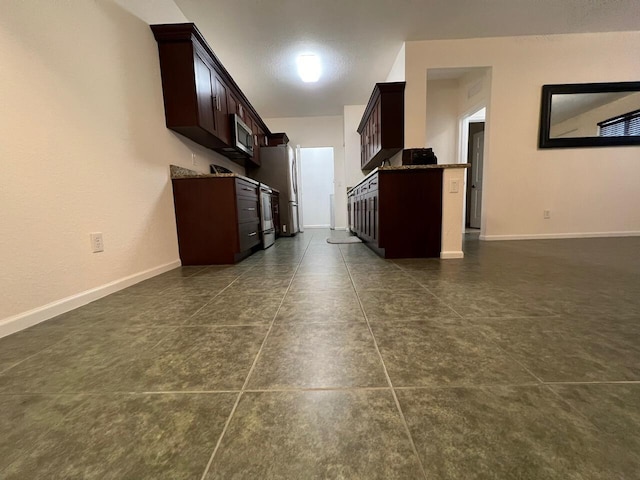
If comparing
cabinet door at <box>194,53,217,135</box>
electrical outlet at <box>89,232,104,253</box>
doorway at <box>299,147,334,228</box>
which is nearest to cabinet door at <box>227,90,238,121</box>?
cabinet door at <box>194,53,217,135</box>

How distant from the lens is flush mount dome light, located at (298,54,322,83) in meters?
3.79

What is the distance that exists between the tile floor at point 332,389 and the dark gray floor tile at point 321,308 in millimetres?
13

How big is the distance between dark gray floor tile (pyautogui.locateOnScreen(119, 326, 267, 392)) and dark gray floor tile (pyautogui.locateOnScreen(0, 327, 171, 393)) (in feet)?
0.17

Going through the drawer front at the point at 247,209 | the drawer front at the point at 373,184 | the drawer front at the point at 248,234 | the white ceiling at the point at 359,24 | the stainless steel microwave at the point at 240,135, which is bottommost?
the drawer front at the point at 248,234

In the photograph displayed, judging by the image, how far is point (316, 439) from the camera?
553 mm

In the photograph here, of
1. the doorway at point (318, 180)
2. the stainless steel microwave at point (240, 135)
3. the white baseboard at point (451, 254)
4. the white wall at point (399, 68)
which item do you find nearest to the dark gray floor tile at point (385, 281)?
the white baseboard at point (451, 254)

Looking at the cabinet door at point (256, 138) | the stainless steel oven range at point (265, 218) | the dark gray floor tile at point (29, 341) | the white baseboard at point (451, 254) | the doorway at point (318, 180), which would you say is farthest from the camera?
the doorway at point (318, 180)

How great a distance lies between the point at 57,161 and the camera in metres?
1.39

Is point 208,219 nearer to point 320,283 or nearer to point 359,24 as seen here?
point 320,283

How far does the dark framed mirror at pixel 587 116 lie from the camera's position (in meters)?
3.56

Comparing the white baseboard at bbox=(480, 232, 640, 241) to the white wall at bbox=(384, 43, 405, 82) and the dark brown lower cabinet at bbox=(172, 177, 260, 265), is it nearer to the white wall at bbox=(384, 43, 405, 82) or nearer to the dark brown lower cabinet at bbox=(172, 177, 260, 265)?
the white wall at bbox=(384, 43, 405, 82)

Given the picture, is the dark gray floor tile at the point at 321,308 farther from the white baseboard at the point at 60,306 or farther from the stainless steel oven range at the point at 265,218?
the stainless steel oven range at the point at 265,218

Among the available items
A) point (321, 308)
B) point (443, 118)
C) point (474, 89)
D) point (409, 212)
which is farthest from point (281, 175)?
point (321, 308)

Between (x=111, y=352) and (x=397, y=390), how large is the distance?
1.02m
